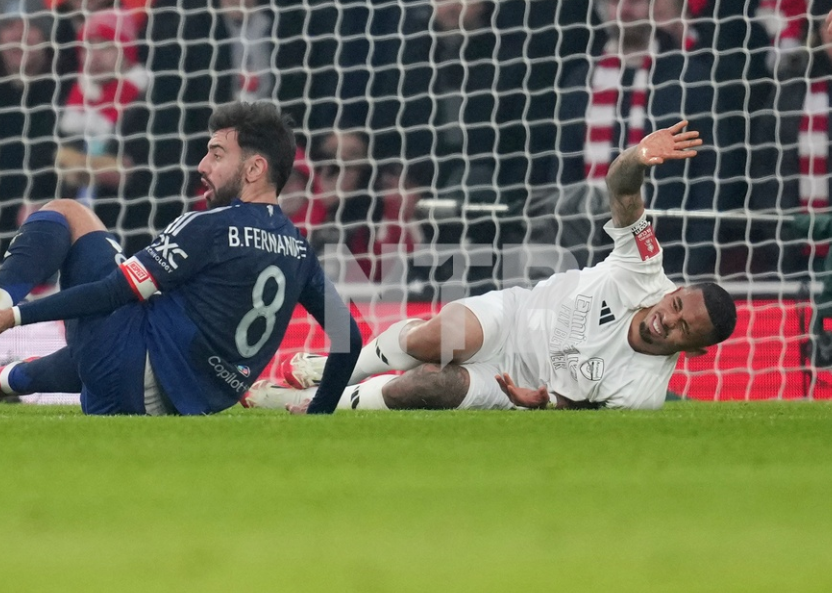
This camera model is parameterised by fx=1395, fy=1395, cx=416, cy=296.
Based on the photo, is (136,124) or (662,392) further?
(136,124)

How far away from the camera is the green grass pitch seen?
4.85 feet

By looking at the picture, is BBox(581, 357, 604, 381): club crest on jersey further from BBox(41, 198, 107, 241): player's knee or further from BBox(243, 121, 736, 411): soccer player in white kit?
BBox(41, 198, 107, 241): player's knee

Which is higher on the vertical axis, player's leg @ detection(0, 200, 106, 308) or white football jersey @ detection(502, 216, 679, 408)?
player's leg @ detection(0, 200, 106, 308)

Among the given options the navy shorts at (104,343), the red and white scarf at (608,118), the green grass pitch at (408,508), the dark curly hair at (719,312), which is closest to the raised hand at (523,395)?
the dark curly hair at (719,312)

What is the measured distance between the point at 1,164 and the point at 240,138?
3.81 meters

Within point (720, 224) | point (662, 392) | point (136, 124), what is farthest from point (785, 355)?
point (136, 124)

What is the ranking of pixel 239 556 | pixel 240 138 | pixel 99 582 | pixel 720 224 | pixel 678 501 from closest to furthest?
pixel 99 582 → pixel 239 556 → pixel 678 501 → pixel 240 138 → pixel 720 224

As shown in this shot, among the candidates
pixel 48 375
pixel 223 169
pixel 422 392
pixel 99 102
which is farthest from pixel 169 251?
pixel 99 102

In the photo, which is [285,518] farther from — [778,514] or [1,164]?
[1,164]

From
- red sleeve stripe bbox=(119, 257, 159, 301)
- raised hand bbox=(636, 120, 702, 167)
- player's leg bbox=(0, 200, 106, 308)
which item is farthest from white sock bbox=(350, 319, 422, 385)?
red sleeve stripe bbox=(119, 257, 159, 301)

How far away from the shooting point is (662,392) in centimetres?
466

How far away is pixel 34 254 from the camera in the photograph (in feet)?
12.3

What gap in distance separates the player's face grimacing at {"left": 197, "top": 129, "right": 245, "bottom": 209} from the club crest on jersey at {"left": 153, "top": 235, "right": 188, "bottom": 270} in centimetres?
24

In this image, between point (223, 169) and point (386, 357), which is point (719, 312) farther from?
point (223, 169)
